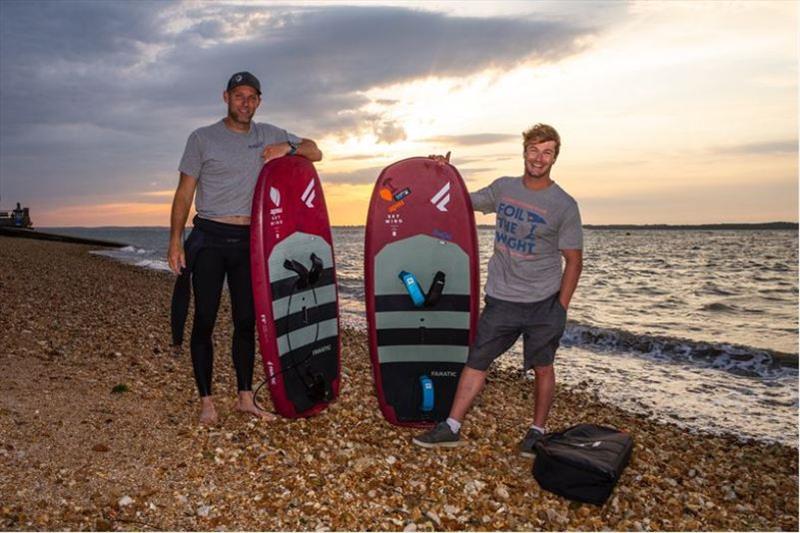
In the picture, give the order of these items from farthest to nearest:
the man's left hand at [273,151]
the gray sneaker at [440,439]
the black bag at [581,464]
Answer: the man's left hand at [273,151]
the gray sneaker at [440,439]
the black bag at [581,464]

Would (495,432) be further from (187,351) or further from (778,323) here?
(778,323)

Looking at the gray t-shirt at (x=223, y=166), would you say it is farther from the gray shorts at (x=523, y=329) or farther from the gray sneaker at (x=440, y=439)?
the gray sneaker at (x=440, y=439)

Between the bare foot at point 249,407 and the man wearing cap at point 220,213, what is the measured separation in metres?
0.29

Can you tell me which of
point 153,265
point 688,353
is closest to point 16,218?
point 153,265

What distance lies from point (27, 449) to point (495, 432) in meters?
3.62

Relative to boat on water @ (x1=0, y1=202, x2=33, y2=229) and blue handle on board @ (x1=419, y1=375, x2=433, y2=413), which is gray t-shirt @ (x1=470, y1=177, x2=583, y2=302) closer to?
blue handle on board @ (x1=419, y1=375, x2=433, y2=413)

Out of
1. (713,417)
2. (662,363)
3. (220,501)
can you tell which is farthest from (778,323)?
(220,501)

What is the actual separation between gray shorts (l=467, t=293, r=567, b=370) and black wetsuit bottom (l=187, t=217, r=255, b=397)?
192 centimetres

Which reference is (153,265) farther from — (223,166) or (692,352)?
(223,166)

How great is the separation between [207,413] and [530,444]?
8.60 feet

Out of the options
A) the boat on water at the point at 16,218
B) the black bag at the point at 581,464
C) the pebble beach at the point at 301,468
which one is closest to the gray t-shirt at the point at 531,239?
the black bag at the point at 581,464

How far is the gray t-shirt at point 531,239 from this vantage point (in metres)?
4.47

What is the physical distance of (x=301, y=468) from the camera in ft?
14.7

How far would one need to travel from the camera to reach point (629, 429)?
6527mm
